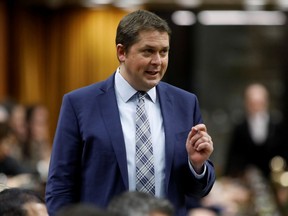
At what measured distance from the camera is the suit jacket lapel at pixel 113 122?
3.83m

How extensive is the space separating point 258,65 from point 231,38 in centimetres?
49

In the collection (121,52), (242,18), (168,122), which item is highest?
(121,52)

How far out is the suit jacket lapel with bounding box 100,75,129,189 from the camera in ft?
12.6

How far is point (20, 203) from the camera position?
3.27 metres

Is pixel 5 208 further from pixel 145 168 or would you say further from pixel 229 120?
pixel 229 120

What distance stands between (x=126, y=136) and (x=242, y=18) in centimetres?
906

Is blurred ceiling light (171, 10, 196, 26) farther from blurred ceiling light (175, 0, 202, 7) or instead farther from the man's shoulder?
the man's shoulder

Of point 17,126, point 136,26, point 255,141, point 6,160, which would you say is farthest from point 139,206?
point 255,141

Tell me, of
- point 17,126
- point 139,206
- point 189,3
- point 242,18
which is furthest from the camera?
point 242,18

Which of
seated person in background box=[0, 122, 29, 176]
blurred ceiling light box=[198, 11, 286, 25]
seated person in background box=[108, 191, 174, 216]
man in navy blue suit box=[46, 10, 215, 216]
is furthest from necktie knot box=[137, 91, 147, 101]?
blurred ceiling light box=[198, 11, 286, 25]

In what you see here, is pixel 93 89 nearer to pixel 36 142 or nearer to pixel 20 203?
pixel 20 203

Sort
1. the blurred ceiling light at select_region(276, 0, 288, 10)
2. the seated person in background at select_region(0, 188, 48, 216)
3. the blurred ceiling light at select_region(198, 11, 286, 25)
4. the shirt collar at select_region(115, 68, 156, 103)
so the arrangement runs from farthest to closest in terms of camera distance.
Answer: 1. the blurred ceiling light at select_region(198, 11, 286, 25)
2. the blurred ceiling light at select_region(276, 0, 288, 10)
3. the shirt collar at select_region(115, 68, 156, 103)
4. the seated person in background at select_region(0, 188, 48, 216)

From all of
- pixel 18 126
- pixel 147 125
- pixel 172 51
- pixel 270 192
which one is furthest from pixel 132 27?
pixel 172 51

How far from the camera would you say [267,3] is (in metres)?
11.7
